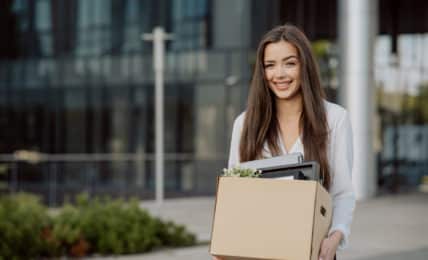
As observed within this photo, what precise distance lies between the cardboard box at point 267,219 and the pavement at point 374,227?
745cm

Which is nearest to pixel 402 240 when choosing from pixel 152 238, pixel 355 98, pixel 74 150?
pixel 152 238

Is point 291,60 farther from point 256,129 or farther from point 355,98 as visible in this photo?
point 355,98

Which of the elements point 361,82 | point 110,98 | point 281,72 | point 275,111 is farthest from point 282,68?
point 110,98

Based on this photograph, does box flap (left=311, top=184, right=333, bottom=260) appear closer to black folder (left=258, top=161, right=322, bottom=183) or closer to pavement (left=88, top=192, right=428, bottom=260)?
black folder (left=258, top=161, right=322, bottom=183)

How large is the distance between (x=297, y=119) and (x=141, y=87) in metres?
24.4

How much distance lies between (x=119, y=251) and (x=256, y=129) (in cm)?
781

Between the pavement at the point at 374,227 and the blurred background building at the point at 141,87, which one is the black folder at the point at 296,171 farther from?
the blurred background building at the point at 141,87

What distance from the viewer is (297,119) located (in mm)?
2701

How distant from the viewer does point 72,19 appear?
2803 cm

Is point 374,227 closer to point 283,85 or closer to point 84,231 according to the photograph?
point 84,231

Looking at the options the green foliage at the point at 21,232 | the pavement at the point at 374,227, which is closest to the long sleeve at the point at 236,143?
the green foliage at the point at 21,232

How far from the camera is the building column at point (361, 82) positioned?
2119cm

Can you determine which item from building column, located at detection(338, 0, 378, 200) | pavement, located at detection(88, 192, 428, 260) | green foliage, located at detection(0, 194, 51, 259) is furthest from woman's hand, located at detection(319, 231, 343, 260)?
building column, located at detection(338, 0, 378, 200)

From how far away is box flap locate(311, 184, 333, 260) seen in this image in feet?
7.53
